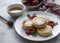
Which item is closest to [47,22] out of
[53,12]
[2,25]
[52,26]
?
[52,26]

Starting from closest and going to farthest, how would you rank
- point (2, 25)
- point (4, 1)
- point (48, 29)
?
1. point (48, 29)
2. point (2, 25)
3. point (4, 1)

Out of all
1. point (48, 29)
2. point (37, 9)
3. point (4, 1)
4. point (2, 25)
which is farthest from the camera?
point (4, 1)

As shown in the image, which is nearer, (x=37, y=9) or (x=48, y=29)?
(x=48, y=29)

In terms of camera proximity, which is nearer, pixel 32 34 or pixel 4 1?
pixel 32 34

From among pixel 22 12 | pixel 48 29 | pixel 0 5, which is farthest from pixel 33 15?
pixel 0 5

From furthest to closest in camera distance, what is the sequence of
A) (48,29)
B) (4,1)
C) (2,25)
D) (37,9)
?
(4,1)
(37,9)
(2,25)
(48,29)

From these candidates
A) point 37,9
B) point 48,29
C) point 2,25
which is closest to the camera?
point 48,29

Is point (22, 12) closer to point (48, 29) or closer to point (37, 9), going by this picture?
point (37, 9)

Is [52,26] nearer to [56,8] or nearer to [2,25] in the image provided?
[56,8]
